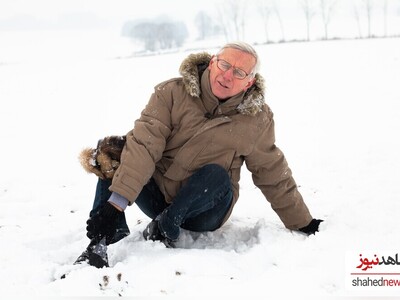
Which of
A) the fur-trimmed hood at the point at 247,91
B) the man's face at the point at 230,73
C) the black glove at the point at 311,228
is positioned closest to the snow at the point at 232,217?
the black glove at the point at 311,228

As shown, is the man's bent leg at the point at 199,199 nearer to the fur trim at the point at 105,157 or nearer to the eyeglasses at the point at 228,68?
the fur trim at the point at 105,157

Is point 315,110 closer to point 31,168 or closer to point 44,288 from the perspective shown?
point 31,168

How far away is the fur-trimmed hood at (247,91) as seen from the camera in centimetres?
247

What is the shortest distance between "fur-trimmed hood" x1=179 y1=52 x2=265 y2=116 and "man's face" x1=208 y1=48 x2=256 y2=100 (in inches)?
3.4

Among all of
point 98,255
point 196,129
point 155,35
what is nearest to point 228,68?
point 196,129

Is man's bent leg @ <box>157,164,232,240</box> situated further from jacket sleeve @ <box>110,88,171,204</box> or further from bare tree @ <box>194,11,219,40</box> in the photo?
bare tree @ <box>194,11,219,40</box>

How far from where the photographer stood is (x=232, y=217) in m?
3.30

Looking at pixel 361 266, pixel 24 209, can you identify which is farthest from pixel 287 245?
pixel 24 209

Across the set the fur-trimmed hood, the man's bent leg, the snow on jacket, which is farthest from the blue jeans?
the fur-trimmed hood

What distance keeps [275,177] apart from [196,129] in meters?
0.61

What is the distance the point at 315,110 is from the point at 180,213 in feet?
24.0

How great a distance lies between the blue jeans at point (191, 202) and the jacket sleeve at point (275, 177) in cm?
24

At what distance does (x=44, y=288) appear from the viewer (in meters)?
2.07

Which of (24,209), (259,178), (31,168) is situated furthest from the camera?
(31,168)
